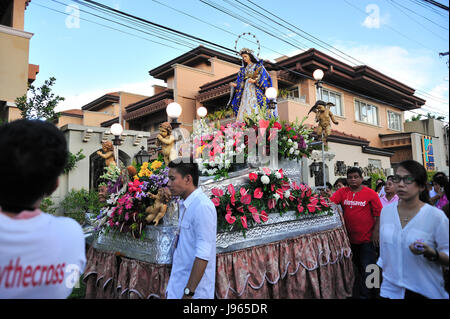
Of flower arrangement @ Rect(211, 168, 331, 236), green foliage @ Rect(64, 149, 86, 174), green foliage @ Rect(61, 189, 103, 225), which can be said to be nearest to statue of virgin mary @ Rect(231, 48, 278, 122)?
flower arrangement @ Rect(211, 168, 331, 236)

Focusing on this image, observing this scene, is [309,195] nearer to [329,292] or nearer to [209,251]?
[329,292]

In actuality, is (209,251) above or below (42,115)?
below

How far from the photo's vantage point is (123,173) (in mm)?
5035

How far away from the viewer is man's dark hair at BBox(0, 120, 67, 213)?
1.33 m

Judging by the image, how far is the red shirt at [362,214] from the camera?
16.0ft

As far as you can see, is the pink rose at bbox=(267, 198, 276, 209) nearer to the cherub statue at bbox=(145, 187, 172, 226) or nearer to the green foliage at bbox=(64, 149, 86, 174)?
the cherub statue at bbox=(145, 187, 172, 226)

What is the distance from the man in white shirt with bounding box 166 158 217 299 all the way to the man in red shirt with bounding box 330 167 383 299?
9.81 ft

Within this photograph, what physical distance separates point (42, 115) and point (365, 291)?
978cm

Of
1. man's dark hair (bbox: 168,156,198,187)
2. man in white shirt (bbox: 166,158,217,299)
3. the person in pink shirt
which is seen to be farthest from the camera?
the person in pink shirt

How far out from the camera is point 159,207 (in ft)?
13.1

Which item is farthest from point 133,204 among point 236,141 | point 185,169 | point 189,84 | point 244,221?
point 189,84

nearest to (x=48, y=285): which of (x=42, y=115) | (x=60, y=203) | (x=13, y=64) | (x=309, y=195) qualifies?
(x=309, y=195)

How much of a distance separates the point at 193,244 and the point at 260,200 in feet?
6.92

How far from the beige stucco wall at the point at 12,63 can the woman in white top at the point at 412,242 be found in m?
13.1
